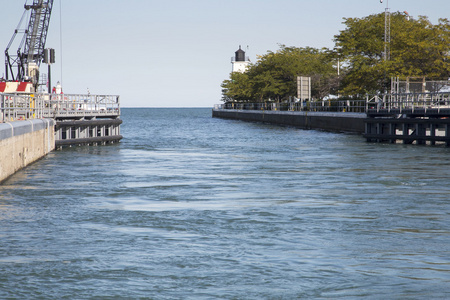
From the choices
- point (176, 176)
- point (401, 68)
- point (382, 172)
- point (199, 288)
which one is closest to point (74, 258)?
point (199, 288)

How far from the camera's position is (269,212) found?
14.3 m

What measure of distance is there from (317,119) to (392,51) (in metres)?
9.68

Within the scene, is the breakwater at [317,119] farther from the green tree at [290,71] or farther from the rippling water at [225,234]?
the rippling water at [225,234]

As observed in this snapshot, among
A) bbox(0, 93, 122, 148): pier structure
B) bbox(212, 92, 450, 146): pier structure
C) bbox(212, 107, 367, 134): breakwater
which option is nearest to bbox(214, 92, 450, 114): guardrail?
bbox(212, 92, 450, 146): pier structure

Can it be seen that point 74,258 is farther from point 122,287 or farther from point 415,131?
point 415,131

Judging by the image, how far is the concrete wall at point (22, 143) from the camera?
19566mm

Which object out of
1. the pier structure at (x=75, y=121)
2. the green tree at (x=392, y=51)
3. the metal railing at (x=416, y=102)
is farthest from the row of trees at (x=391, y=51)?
the pier structure at (x=75, y=121)

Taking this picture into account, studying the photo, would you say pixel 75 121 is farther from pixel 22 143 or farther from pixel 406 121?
pixel 406 121

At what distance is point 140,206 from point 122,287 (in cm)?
678

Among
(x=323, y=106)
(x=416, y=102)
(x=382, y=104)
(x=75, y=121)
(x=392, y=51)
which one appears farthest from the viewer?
(x=323, y=106)

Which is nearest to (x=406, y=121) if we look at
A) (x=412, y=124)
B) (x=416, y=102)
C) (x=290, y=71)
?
(x=412, y=124)

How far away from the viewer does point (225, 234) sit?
11.9 meters

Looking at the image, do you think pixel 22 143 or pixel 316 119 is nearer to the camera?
pixel 22 143

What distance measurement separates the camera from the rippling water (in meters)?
8.61
